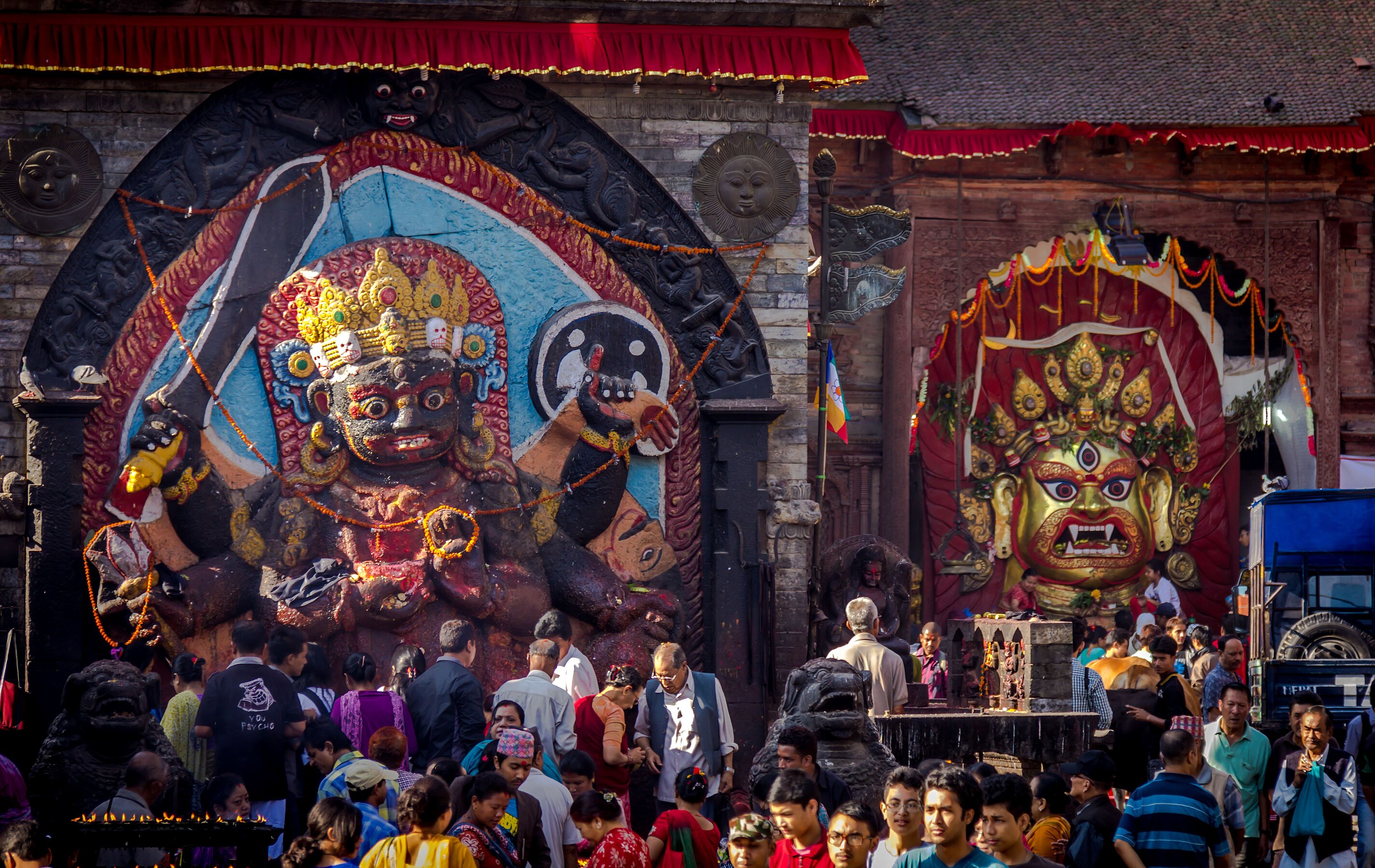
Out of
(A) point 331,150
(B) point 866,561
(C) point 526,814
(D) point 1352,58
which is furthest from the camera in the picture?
(D) point 1352,58

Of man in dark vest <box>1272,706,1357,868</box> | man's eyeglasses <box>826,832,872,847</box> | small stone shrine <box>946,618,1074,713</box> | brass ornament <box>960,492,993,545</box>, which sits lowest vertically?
man in dark vest <box>1272,706,1357,868</box>

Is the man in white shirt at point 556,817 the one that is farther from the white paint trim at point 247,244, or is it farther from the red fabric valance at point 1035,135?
the red fabric valance at point 1035,135

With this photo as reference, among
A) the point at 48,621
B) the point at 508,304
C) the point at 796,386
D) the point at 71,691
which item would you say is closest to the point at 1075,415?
the point at 796,386

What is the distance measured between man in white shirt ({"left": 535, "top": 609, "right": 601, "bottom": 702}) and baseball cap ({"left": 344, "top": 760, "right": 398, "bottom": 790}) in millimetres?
2919

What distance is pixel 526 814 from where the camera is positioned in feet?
25.5

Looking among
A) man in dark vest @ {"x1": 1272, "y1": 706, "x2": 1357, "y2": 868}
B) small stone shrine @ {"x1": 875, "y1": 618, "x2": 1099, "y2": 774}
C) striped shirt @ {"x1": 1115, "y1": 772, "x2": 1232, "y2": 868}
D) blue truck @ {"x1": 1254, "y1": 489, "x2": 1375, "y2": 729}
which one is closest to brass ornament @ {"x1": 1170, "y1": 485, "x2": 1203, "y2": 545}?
blue truck @ {"x1": 1254, "y1": 489, "x2": 1375, "y2": 729}

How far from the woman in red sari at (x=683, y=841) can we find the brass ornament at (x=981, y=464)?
13228mm

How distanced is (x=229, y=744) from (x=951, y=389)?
39.4ft

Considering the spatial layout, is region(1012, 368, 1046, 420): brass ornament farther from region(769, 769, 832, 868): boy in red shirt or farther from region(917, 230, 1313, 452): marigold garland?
region(769, 769, 832, 868): boy in red shirt

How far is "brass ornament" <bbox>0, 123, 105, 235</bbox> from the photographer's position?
1288cm

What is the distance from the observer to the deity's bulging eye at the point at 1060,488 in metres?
20.6

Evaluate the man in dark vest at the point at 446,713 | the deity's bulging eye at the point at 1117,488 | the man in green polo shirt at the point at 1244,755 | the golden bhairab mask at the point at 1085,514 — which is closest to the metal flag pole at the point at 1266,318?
the golden bhairab mask at the point at 1085,514

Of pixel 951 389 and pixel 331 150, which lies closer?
pixel 331 150

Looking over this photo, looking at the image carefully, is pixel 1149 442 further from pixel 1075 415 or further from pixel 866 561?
pixel 866 561
